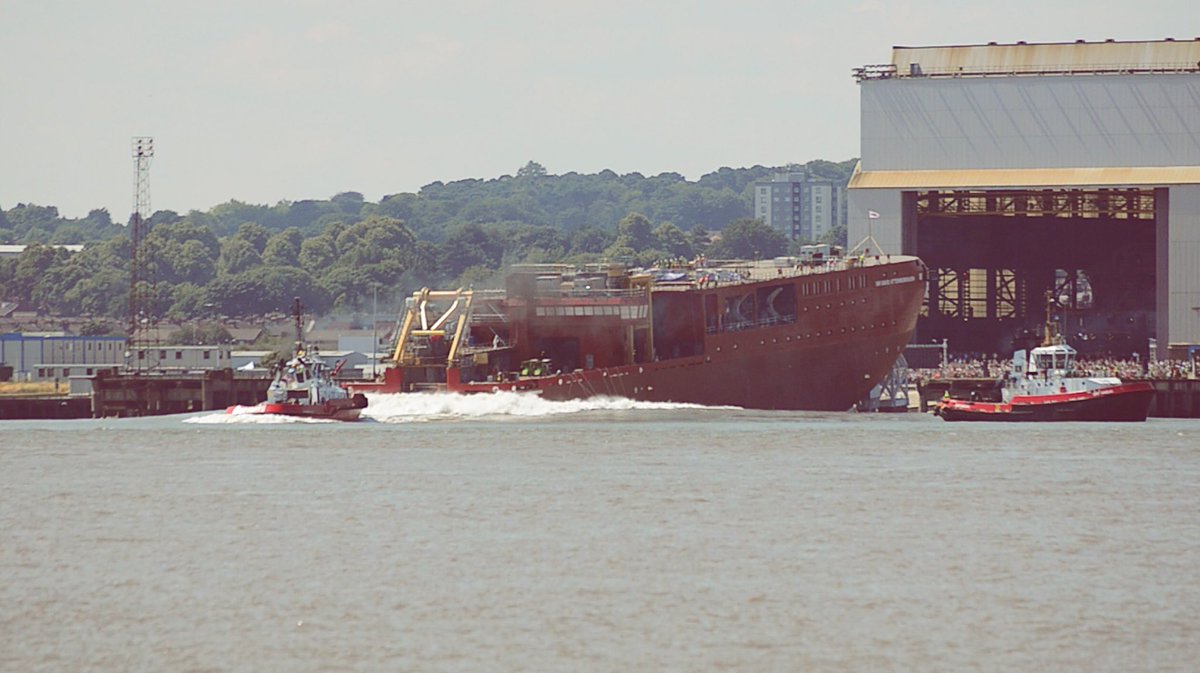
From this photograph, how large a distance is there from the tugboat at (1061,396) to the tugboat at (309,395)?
21.5 meters

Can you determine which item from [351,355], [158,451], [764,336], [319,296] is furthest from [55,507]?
[319,296]

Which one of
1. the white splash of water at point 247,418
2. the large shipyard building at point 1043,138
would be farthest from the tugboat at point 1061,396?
the large shipyard building at point 1043,138

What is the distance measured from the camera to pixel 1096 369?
8894 cm

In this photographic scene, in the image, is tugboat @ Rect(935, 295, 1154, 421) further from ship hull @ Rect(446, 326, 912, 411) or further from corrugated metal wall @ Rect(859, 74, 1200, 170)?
corrugated metal wall @ Rect(859, 74, 1200, 170)

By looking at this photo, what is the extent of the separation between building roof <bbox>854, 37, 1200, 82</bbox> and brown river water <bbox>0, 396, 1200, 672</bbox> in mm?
38488

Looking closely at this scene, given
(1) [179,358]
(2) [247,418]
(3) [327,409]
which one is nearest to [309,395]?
(3) [327,409]

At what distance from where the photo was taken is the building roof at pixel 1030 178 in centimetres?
9794

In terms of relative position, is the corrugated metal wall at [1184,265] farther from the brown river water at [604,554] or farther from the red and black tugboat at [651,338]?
the brown river water at [604,554]

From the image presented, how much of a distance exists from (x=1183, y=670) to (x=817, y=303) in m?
52.6

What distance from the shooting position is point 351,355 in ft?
359

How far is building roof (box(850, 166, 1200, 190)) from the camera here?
9794 cm

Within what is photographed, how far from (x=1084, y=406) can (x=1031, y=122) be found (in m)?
33.4

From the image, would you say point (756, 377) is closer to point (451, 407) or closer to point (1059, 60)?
point (451, 407)

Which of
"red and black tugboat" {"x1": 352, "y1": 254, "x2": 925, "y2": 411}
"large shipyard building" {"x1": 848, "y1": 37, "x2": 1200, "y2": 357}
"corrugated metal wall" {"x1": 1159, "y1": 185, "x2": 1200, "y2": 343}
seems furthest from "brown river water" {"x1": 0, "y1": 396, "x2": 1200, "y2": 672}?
"large shipyard building" {"x1": 848, "y1": 37, "x2": 1200, "y2": 357}
